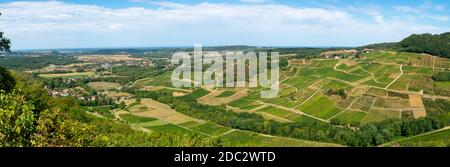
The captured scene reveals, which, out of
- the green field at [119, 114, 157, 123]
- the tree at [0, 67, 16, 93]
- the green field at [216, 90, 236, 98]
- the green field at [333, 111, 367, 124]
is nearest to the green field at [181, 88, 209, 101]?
the green field at [216, 90, 236, 98]

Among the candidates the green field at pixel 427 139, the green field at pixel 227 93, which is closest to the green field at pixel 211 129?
the green field at pixel 227 93

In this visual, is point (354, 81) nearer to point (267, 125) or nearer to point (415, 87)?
point (415, 87)

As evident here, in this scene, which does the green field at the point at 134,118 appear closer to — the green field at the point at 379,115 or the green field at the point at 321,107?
the green field at the point at 321,107

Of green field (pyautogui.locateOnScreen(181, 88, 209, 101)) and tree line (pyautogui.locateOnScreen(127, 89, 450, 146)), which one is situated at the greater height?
green field (pyautogui.locateOnScreen(181, 88, 209, 101))

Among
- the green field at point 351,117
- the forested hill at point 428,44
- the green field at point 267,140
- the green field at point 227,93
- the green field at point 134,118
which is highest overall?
the forested hill at point 428,44

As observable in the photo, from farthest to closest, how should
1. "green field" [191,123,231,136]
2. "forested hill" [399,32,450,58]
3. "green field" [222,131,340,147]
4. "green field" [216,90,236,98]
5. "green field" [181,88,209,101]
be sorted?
"forested hill" [399,32,450,58] → "green field" [181,88,209,101] → "green field" [216,90,236,98] → "green field" [191,123,231,136] → "green field" [222,131,340,147]

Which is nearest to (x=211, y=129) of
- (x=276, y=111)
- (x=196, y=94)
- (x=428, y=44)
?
(x=276, y=111)

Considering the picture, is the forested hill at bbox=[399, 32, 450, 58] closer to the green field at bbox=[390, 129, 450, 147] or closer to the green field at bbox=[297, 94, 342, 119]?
the green field at bbox=[297, 94, 342, 119]
